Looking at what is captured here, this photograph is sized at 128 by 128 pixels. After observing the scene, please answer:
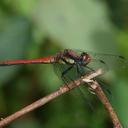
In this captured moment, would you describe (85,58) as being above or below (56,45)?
below

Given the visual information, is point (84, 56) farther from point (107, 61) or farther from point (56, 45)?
point (56, 45)

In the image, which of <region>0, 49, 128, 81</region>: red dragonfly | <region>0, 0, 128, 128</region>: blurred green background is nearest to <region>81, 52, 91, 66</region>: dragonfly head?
<region>0, 49, 128, 81</region>: red dragonfly

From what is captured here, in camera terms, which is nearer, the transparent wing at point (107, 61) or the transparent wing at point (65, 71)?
the transparent wing at point (65, 71)

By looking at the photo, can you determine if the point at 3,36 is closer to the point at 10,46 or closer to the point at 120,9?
the point at 10,46

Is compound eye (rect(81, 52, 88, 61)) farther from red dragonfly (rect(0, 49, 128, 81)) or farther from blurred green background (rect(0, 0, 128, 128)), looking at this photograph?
blurred green background (rect(0, 0, 128, 128))

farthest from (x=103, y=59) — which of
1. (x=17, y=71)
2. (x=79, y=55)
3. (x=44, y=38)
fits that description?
(x=17, y=71)

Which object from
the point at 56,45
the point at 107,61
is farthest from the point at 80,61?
the point at 56,45

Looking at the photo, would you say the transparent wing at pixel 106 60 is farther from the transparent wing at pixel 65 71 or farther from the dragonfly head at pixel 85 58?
the transparent wing at pixel 65 71

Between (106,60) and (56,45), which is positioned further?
(56,45)

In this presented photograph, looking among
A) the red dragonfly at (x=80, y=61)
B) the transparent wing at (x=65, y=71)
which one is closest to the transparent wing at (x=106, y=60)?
the red dragonfly at (x=80, y=61)
